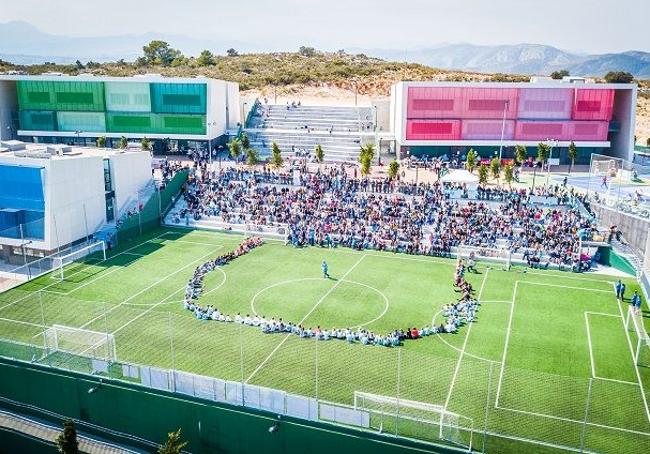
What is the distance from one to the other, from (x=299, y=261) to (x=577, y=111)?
3836 centimetres

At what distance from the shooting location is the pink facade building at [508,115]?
58.8 meters

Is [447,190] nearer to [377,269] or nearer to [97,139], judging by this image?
[377,269]

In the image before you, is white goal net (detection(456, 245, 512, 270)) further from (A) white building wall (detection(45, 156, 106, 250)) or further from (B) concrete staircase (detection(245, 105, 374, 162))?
(A) white building wall (detection(45, 156, 106, 250))

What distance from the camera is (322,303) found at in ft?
98.6

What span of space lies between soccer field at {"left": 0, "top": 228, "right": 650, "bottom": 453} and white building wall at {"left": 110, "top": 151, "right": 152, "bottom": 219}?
5.60m

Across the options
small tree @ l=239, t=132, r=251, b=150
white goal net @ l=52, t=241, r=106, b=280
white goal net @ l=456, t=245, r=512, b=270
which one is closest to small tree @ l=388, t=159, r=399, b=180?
white goal net @ l=456, t=245, r=512, b=270

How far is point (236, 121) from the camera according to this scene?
6988cm

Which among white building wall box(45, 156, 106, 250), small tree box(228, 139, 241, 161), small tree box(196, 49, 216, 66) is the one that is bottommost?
white building wall box(45, 156, 106, 250)

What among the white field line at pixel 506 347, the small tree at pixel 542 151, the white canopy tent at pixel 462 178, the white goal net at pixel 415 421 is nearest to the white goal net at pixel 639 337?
the white field line at pixel 506 347

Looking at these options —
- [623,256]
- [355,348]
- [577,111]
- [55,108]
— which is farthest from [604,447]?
[55,108]

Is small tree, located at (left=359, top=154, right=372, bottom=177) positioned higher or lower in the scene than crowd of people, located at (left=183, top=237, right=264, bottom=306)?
higher

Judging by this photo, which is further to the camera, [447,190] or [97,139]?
[97,139]

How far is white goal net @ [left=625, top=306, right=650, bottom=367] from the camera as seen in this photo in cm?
2430

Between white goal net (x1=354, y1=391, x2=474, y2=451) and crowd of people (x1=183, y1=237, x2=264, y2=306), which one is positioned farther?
crowd of people (x1=183, y1=237, x2=264, y2=306)
